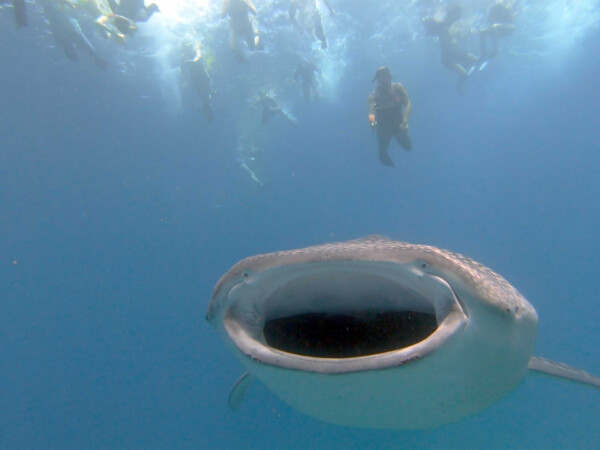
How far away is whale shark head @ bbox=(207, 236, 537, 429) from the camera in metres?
1.71

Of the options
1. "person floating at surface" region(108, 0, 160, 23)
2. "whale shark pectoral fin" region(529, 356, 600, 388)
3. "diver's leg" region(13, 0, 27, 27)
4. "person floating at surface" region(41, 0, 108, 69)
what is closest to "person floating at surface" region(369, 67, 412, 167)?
"person floating at surface" region(108, 0, 160, 23)

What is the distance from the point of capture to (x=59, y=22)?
1255 centimetres

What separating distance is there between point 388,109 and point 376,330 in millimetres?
8864

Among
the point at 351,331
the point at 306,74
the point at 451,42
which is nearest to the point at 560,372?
the point at 351,331

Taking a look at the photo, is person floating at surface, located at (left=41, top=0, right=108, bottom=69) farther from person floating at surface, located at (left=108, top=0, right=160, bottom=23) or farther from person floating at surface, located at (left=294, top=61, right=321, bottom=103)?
person floating at surface, located at (left=294, top=61, right=321, bottom=103)

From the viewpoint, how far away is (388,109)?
415 inches

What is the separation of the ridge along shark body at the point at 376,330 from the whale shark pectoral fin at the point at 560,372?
42.3 inches

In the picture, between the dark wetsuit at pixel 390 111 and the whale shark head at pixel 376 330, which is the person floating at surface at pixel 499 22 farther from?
the whale shark head at pixel 376 330

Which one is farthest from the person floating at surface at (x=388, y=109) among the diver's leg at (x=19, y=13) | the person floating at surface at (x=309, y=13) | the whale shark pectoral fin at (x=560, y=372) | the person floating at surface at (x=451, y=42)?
the person floating at surface at (x=451, y=42)

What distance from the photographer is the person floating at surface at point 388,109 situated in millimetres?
10203

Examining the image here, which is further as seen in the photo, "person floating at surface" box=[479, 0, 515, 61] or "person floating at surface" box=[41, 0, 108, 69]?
"person floating at surface" box=[479, 0, 515, 61]

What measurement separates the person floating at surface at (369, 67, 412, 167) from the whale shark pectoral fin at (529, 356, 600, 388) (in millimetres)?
7852

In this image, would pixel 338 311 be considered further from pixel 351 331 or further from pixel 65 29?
pixel 65 29

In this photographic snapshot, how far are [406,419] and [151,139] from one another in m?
30.7
